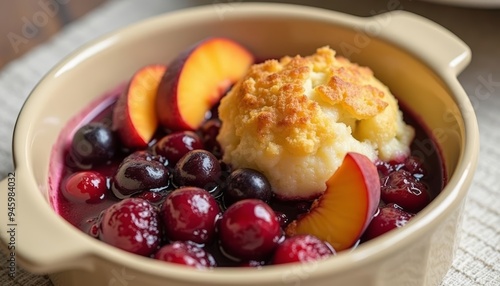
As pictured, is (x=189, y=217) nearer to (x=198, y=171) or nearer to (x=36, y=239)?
(x=198, y=171)

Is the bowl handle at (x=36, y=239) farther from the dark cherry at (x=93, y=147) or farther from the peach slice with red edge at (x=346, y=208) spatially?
the peach slice with red edge at (x=346, y=208)

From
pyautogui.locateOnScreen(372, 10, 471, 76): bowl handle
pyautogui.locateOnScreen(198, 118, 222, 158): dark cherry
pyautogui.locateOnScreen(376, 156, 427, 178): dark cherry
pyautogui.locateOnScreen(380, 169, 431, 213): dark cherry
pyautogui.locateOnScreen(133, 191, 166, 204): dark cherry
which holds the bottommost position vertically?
pyautogui.locateOnScreen(376, 156, 427, 178): dark cherry

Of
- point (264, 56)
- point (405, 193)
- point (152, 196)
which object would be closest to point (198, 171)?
point (152, 196)

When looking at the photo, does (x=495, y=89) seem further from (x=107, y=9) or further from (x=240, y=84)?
(x=107, y=9)

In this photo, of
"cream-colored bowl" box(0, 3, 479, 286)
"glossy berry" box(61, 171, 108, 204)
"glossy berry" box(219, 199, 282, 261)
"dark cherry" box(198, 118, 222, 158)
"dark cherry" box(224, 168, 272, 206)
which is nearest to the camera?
"cream-colored bowl" box(0, 3, 479, 286)

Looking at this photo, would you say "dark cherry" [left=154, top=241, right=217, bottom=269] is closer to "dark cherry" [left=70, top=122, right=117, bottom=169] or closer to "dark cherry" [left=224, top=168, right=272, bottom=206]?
"dark cherry" [left=224, top=168, right=272, bottom=206]

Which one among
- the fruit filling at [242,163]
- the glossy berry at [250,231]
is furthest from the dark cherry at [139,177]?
the glossy berry at [250,231]

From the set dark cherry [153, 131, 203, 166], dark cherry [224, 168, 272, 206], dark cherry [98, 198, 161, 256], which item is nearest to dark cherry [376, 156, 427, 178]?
dark cherry [224, 168, 272, 206]
